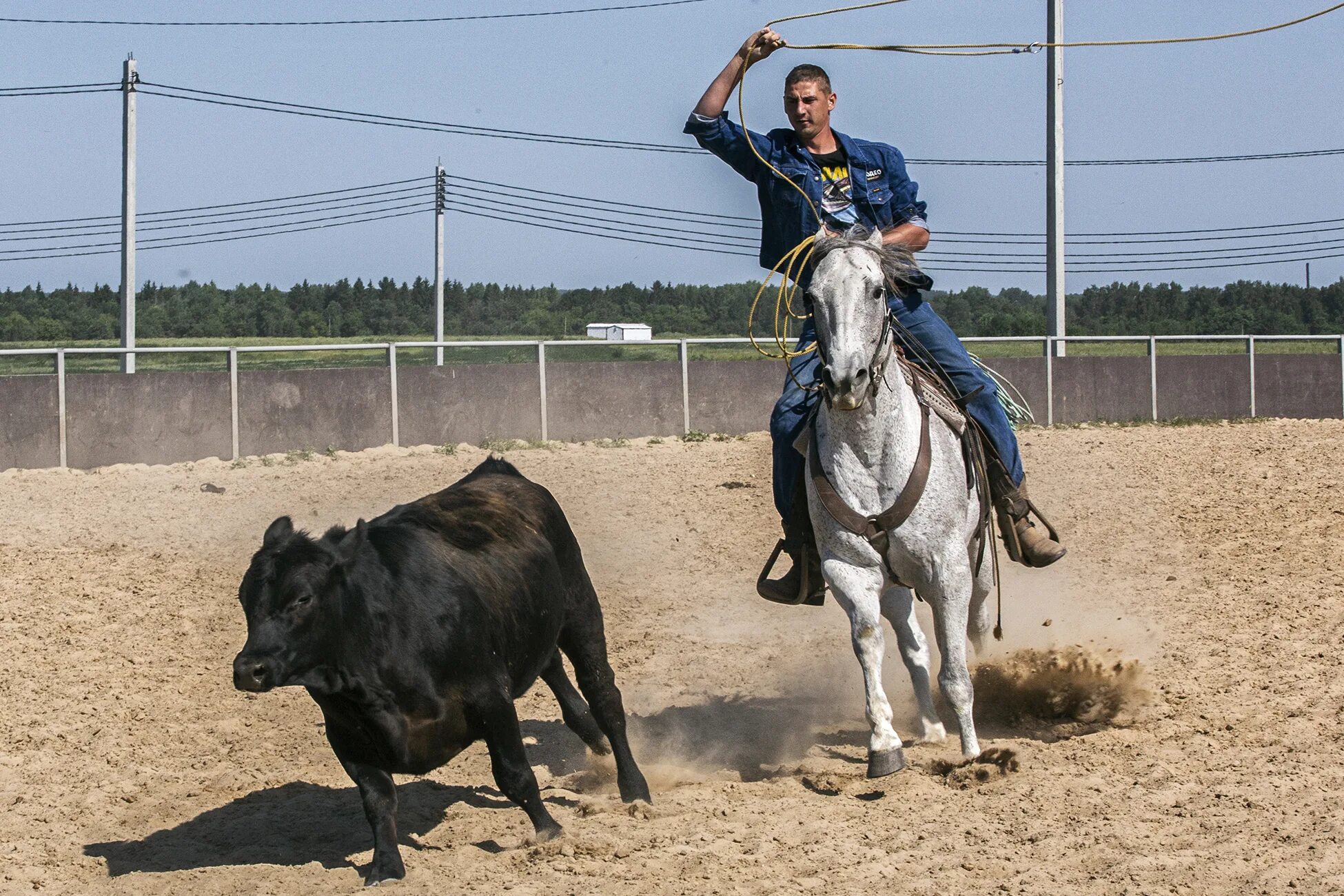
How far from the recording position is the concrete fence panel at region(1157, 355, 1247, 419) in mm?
20109

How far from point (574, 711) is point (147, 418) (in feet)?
36.0

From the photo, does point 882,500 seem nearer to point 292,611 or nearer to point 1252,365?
point 292,611

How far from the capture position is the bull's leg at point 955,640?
550cm

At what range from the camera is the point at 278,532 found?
185 inches

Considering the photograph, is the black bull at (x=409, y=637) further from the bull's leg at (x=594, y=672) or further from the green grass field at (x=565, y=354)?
the green grass field at (x=565, y=354)

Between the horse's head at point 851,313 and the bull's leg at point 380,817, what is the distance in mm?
2133

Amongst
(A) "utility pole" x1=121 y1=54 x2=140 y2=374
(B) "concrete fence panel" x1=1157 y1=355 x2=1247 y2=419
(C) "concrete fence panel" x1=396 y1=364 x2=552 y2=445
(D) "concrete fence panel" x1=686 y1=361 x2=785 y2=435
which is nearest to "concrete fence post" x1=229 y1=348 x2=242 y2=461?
(C) "concrete fence panel" x1=396 y1=364 x2=552 y2=445

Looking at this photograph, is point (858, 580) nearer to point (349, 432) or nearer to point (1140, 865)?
point (1140, 865)

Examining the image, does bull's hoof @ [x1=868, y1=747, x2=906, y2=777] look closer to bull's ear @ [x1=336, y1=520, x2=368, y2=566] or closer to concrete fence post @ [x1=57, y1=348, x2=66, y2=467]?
bull's ear @ [x1=336, y1=520, x2=368, y2=566]

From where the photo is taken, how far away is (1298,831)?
4.41 m

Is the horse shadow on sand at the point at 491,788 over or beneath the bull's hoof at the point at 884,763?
beneath

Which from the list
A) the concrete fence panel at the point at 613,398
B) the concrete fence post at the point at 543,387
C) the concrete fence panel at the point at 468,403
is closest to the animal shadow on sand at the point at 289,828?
the concrete fence panel at the point at 468,403

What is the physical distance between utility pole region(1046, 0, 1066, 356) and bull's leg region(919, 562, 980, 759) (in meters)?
17.2

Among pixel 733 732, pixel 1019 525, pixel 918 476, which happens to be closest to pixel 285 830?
pixel 733 732
